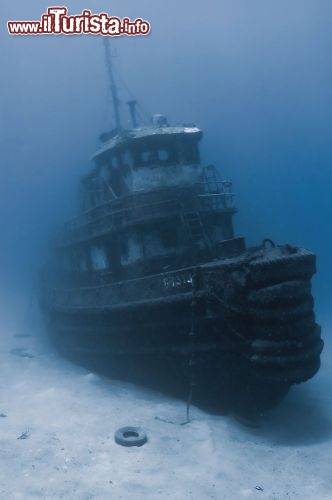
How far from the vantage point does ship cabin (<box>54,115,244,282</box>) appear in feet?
34.7

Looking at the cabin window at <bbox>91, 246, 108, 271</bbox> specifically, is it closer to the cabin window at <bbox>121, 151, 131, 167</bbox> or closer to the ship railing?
the ship railing

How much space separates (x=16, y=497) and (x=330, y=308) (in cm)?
2617

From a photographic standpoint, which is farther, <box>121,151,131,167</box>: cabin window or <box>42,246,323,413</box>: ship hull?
<box>121,151,131,167</box>: cabin window

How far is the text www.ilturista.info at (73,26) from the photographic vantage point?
10.1 meters

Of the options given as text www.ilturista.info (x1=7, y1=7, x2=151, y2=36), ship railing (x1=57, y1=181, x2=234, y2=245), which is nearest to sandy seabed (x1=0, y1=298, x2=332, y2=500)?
ship railing (x1=57, y1=181, x2=234, y2=245)

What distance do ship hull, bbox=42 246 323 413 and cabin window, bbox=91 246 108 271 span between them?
4.63 feet

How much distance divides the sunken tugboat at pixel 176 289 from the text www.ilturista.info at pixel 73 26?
276cm

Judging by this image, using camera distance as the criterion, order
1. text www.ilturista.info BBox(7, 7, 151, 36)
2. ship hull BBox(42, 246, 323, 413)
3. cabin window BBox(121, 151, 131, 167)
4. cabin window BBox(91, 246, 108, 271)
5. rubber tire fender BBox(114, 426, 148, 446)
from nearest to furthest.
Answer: rubber tire fender BBox(114, 426, 148, 446)
ship hull BBox(42, 246, 323, 413)
text www.ilturista.info BBox(7, 7, 151, 36)
cabin window BBox(121, 151, 131, 167)
cabin window BBox(91, 246, 108, 271)

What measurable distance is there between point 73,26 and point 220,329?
28.8 feet

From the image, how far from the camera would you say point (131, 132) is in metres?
11.6

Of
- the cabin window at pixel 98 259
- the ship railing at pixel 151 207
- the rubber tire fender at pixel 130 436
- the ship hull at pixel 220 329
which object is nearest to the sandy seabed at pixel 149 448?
the rubber tire fender at pixel 130 436

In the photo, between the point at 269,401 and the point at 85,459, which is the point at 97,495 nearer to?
the point at 85,459

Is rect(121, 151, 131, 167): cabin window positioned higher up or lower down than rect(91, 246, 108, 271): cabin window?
higher up

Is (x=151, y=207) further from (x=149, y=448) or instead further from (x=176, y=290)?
Result: (x=149, y=448)
